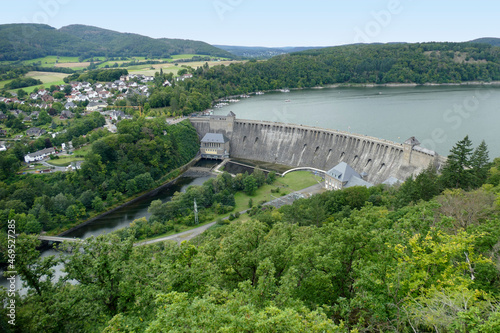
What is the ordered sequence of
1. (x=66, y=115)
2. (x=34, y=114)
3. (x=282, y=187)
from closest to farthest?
(x=282, y=187) → (x=34, y=114) → (x=66, y=115)

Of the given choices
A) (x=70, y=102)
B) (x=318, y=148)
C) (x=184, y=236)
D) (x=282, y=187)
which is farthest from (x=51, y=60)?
(x=184, y=236)

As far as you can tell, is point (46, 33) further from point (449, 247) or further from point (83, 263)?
point (449, 247)

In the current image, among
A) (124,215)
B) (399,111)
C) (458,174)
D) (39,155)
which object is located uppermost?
(458,174)

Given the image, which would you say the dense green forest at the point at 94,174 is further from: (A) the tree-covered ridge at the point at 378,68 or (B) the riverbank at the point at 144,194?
(A) the tree-covered ridge at the point at 378,68

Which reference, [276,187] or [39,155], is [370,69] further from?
[39,155]

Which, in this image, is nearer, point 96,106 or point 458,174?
point 458,174

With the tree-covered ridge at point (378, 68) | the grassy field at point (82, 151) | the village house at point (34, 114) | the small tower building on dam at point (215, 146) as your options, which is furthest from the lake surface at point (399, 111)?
the village house at point (34, 114)

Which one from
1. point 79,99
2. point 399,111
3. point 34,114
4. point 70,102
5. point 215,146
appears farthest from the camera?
point 79,99
